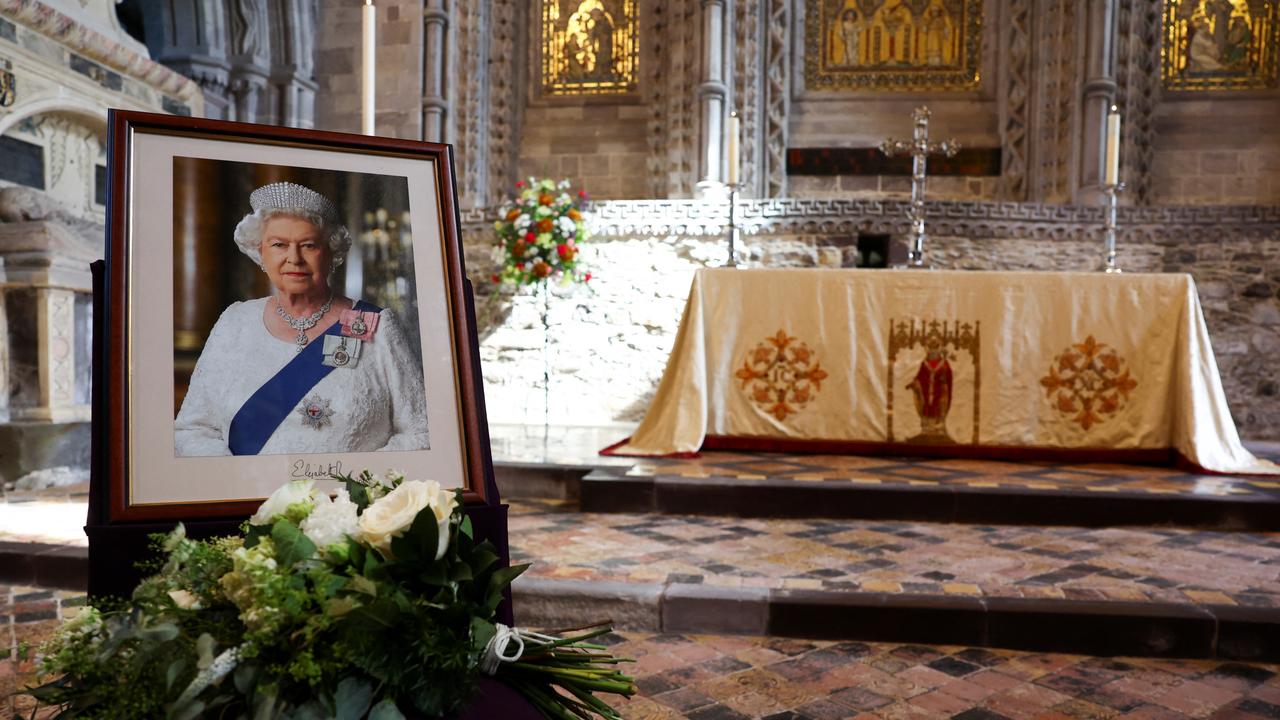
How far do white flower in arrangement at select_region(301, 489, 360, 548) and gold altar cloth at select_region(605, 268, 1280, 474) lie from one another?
3.52 m

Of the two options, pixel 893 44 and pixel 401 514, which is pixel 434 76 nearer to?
pixel 893 44

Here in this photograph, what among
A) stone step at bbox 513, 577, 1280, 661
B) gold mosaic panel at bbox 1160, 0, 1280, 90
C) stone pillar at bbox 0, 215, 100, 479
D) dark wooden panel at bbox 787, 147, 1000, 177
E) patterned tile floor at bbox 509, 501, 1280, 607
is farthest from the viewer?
dark wooden panel at bbox 787, 147, 1000, 177

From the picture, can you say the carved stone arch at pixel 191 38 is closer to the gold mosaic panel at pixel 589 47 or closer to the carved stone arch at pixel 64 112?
the carved stone arch at pixel 64 112

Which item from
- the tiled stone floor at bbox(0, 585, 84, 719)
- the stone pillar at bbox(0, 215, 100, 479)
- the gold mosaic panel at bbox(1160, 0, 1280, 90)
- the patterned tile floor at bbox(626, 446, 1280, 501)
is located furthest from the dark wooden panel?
the tiled stone floor at bbox(0, 585, 84, 719)

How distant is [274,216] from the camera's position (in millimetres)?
1479

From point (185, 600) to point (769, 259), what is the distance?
23.5 ft

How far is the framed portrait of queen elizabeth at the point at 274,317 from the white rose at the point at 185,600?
0.86 feet

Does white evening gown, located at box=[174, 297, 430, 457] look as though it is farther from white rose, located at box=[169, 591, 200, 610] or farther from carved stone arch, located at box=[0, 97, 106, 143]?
carved stone arch, located at box=[0, 97, 106, 143]

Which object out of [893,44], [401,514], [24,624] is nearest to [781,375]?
[24,624]

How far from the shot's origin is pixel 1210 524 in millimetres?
3619

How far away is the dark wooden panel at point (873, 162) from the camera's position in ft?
30.3

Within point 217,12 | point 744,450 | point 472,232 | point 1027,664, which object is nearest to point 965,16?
point 472,232

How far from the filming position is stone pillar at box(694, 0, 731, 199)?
8875 mm

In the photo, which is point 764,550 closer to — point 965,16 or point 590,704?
point 590,704
